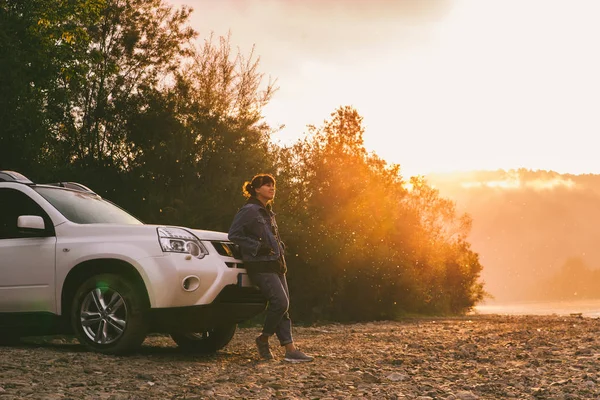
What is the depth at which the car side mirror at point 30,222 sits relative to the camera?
8.60 meters

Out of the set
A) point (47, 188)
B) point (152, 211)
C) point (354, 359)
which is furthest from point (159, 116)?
point (354, 359)

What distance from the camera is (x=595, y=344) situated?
11.2 metres

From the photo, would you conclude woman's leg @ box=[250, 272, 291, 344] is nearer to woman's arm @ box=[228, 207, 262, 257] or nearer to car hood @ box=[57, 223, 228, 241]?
woman's arm @ box=[228, 207, 262, 257]

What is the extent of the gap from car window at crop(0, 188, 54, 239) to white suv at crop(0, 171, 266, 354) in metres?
0.01

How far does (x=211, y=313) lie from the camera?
8477 millimetres

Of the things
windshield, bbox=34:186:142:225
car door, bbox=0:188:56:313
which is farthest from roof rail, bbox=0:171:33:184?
car door, bbox=0:188:56:313

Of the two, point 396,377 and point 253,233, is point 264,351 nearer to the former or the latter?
point 253,233

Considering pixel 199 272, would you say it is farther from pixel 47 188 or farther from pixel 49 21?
pixel 49 21

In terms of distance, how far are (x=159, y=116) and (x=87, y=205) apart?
12.6 m

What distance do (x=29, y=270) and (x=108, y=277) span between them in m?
1.13

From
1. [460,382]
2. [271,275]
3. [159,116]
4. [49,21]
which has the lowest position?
[460,382]

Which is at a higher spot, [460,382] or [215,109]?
[215,109]

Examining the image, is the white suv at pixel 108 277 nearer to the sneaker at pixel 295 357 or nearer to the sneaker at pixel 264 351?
the sneaker at pixel 264 351

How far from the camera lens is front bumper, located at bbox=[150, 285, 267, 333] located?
8352 millimetres
